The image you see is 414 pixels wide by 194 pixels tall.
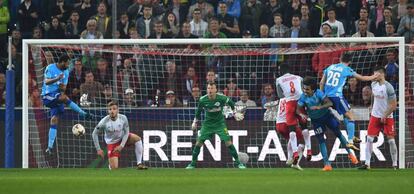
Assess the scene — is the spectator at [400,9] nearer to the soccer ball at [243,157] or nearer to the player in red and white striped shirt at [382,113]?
the player in red and white striped shirt at [382,113]

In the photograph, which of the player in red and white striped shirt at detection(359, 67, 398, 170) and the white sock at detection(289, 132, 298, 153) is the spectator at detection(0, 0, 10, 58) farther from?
the player in red and white striped shirt at detection(359, 67, 398, 170)

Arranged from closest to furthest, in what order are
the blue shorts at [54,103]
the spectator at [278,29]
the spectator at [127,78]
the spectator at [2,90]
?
the blue shorts at [54,103], the spectator at [127,78], the spectator at [2,90], the spectator at [278,29]

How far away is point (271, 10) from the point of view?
26656mm

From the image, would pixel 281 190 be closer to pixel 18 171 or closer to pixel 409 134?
pixel 18 171

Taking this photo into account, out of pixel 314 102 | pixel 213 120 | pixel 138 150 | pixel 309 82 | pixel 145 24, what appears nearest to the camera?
pixel 309 82

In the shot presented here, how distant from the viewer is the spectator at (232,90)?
2537cm

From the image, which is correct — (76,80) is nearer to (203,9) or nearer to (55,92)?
(55,92)

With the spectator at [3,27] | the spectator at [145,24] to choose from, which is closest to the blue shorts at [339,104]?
the spectator at [145,24]

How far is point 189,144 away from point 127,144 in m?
1.88

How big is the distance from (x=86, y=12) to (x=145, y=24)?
4.56 ft

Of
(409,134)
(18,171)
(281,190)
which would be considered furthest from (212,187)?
(409,134)

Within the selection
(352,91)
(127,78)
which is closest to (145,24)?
(127,78)

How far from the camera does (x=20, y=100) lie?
25953mm

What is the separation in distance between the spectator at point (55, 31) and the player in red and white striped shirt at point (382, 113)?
7844 millimetres
